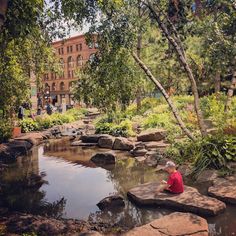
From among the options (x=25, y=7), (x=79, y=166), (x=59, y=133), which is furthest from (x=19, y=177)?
(x=59, y=133)

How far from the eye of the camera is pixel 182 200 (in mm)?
8734

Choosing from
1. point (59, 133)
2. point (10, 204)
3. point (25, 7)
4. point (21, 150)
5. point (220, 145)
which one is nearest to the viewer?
point (25, 7)

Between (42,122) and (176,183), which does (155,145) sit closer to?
(176,183)

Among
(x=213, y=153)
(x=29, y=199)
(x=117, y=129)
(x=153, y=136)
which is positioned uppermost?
(x=117, y=129)

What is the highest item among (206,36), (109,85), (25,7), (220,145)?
(206,36)

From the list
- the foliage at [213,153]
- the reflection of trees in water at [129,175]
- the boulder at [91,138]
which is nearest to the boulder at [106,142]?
the boulder at [91,138]

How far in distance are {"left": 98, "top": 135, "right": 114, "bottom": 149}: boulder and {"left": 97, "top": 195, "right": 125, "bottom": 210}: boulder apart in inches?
370

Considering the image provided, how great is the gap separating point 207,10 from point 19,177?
10.3 metres

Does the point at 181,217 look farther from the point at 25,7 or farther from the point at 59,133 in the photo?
the point at 59,133

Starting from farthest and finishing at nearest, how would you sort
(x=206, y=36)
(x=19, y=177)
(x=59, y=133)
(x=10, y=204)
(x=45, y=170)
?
(x=59, y=133)
(x=206, y=36)
(x=45, y=170)
(x=19, y=177)
(x=10, y=204)

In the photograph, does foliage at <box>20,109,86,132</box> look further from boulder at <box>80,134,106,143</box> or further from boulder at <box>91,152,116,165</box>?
boulder at <box>91,152,116,165</box>

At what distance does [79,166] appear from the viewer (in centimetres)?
1466

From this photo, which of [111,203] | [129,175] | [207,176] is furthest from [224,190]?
[129,175]

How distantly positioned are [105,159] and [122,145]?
2.89 meters
